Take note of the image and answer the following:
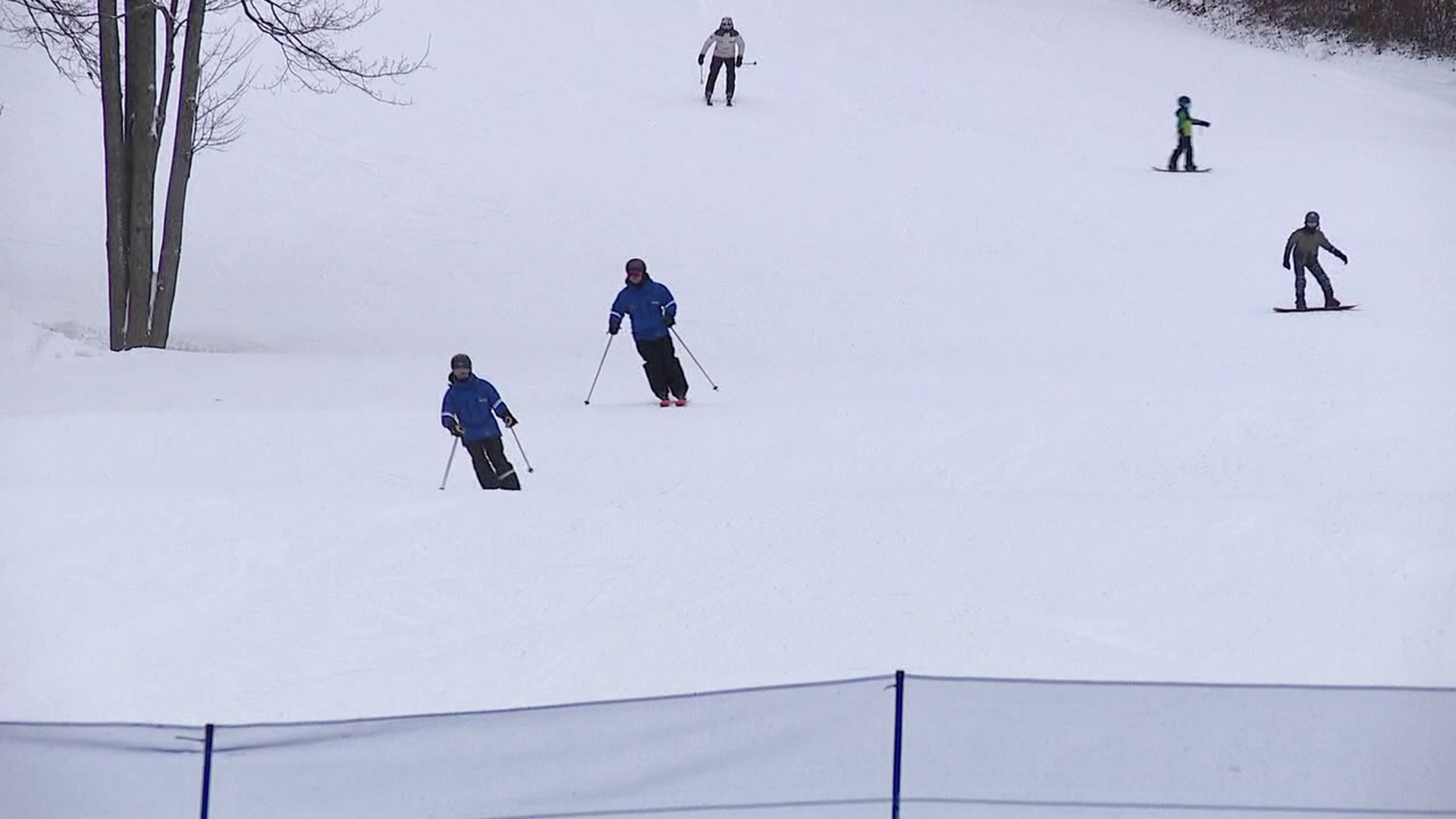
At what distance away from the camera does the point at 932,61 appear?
32.4m

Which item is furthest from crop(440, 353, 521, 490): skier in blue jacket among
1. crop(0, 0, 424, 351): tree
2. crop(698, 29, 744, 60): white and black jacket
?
crop(698, 29, 744, 60): white and black jacket

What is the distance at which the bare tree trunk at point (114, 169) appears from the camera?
16828 mm

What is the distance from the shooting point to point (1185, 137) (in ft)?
84.2

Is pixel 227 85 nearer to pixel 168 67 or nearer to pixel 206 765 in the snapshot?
pixel 168 67

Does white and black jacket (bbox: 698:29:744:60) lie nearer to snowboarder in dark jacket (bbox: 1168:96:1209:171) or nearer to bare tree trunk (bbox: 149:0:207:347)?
snowboarder in dark jacket (bbox: 1168:96:1209:171)

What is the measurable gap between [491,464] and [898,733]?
7.10 metres

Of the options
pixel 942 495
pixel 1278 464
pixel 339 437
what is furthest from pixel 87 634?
pixel 1278 464

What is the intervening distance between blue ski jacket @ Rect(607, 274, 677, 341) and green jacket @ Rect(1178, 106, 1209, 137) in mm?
13437

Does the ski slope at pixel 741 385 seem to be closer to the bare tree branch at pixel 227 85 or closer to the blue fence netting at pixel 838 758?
the bare tree branch at pixel 227 85

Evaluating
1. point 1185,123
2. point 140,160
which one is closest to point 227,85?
Answer: point 140,160

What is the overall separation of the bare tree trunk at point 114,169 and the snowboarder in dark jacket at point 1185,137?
51.7 ft

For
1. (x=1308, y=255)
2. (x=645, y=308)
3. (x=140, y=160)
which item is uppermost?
(x=1308, y=255)

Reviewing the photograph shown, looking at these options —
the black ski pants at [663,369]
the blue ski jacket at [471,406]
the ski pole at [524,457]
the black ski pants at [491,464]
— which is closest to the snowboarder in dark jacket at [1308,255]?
the black ski pants at [663,369]

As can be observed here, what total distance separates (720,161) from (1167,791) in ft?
70.0
